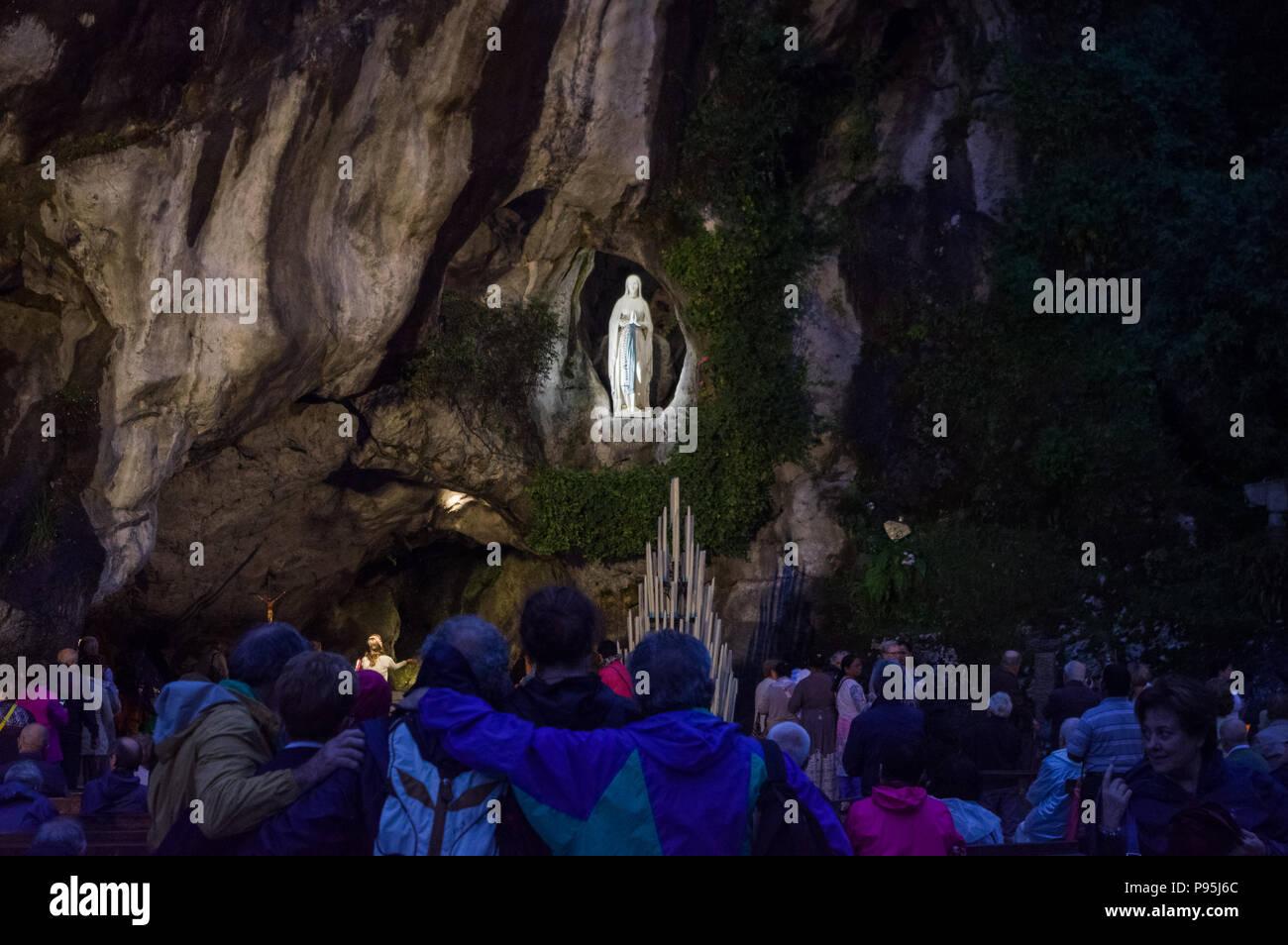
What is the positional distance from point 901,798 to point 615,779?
112 centimetres

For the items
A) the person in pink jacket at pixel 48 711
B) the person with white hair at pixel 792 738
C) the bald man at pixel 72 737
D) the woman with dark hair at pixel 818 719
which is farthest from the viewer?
the woman with dark hair at pixel 818 719

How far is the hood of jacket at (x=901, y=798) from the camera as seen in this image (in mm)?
4164

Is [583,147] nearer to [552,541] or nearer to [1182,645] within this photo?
[552,541]

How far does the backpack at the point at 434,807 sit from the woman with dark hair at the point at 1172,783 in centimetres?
178

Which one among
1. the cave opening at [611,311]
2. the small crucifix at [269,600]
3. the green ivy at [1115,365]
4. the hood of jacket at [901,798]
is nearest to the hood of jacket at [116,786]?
the hood of jacket at [901,798]

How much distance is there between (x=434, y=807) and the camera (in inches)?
139

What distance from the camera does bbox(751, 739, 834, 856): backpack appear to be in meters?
3.53

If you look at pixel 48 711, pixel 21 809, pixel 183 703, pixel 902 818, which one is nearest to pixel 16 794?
pixel 21 809

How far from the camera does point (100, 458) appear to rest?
12.1 meters

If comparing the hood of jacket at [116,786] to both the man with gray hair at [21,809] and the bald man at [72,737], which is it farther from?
the bald man at [72,737]

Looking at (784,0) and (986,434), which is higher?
(784,0)
